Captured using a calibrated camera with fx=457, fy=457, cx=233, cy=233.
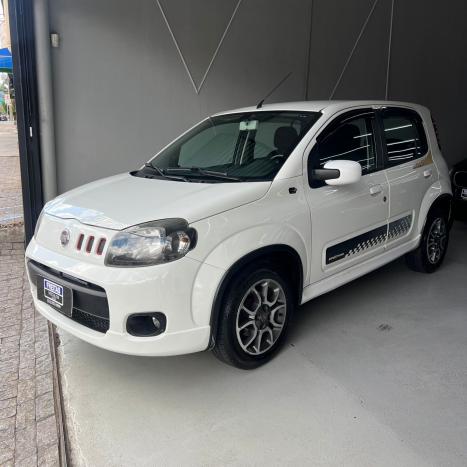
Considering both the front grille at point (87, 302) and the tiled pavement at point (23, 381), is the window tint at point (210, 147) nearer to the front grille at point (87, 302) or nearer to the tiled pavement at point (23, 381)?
the front grille at point (87, 302)

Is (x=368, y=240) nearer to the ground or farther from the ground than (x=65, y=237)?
nearer to the ground

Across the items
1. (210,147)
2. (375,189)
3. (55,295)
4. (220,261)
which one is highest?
(210,147)

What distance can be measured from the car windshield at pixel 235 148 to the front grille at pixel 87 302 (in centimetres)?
102

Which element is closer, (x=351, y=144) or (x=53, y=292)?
(x=53, y=292)

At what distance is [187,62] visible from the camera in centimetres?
603

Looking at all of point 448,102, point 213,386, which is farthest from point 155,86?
point 448,102

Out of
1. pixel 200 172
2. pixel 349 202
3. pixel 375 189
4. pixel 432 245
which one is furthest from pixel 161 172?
pixel 432 245

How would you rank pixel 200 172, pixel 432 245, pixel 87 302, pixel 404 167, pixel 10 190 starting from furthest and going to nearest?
pixel 10 190
pixel 432 245
pixel 404 167
pixel 200 172
pixel 87 302

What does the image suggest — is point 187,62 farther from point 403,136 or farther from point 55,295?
point 55,295

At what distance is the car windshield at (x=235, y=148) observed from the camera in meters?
3.12

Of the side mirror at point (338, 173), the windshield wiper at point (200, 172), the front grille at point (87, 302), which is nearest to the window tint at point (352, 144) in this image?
the side mirror at point (338, 173)

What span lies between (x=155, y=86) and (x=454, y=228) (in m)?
4.68

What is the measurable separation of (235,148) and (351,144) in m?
0.89

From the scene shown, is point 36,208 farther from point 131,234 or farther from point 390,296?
point 390,296
